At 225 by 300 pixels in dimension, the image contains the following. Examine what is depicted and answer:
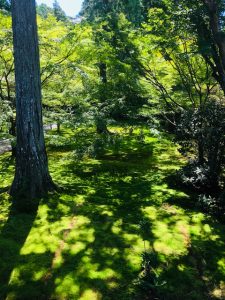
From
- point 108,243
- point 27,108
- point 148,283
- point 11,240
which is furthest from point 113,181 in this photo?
point 148,283

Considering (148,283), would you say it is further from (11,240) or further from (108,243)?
(11,240)

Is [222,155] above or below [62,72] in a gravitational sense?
below

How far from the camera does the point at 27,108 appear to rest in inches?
272

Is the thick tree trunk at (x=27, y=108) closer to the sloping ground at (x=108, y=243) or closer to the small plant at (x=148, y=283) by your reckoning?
the sloping ground at (x=108, y=243)

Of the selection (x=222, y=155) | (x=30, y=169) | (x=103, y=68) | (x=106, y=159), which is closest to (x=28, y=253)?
(x=30, y=169)

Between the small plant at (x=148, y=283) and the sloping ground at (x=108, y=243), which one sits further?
the sloping ground at (x=108, y=243)

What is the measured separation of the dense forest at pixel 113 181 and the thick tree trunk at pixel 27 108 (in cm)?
2

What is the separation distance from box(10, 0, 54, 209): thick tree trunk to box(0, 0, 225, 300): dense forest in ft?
0.07

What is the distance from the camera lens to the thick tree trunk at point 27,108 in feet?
22.3

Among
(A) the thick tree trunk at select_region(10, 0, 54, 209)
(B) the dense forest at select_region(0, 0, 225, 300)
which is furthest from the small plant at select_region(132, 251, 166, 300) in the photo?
(A) the thick tree trunk at select_region(10, 0, 54, 209)

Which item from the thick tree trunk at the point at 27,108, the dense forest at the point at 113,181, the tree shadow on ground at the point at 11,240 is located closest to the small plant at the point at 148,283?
the dense forest at the point at 113,181

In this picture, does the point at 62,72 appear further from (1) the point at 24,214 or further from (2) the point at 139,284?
(2) the point at 139,284

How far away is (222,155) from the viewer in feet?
27.5

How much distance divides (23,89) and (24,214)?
266cm
